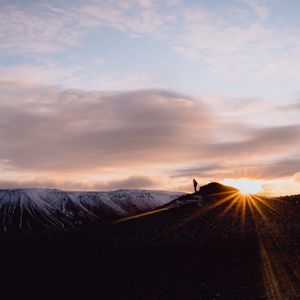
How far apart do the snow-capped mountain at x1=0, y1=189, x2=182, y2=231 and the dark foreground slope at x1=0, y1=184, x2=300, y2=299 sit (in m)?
41.1

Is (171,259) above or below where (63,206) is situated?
below

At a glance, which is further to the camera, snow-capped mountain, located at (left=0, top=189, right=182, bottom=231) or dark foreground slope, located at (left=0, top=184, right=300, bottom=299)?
snow-capped mountain, located at (left=0, top=189, right=182, bottom=231)

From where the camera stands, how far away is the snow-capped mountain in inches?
2872

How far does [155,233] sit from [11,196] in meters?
59.9

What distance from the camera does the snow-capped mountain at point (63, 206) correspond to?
2872 inches

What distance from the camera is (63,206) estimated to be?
3088 inches

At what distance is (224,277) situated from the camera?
16375mm

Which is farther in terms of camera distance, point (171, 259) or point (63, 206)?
point (63, 206)

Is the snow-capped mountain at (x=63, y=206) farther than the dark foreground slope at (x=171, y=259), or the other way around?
the snow-capped mountain at (x=63, y=206)

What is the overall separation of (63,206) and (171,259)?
60.8 m

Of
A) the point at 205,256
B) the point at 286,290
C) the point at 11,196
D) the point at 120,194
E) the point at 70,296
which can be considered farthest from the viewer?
the point at 120,194

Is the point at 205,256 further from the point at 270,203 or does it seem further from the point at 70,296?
the point at 270,203

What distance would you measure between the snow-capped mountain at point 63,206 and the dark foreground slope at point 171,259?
41127 millimetres

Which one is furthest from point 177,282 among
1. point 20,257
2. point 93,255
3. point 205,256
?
point 20,257
